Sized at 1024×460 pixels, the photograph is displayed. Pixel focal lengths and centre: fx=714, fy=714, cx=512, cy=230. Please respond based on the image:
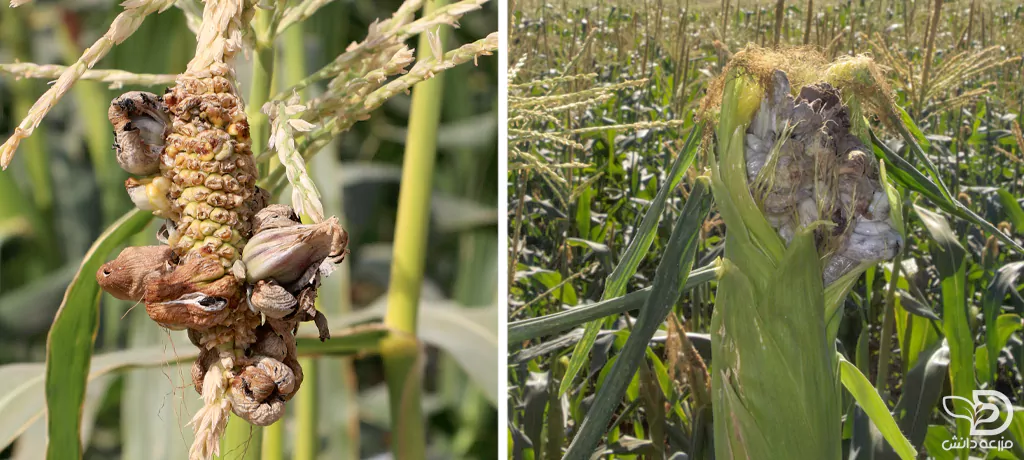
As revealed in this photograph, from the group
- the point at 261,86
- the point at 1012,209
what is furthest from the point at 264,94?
the point at 1012,209

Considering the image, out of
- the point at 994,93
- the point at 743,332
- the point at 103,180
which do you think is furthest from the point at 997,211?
the point at 103,180

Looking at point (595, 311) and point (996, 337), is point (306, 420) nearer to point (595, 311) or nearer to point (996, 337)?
point (595, 311)

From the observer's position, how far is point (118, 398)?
0.81 m

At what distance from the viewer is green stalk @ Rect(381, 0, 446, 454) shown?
818mm

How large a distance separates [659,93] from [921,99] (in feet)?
1.05

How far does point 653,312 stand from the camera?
90 cm

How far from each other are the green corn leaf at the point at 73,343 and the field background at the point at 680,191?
1.74ft

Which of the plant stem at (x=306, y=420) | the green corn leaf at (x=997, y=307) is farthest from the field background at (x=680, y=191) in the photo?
the plant stem at (x=306, y=420)

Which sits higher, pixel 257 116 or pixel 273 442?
pixel 257 116

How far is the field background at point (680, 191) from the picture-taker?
0.89m

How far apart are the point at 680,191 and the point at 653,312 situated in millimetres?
159

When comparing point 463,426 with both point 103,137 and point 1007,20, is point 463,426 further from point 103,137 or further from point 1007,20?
point 1007,20

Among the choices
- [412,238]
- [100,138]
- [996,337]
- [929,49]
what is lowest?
[996,337]

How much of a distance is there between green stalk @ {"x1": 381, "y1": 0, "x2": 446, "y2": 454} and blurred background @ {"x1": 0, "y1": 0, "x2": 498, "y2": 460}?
0.15ft
